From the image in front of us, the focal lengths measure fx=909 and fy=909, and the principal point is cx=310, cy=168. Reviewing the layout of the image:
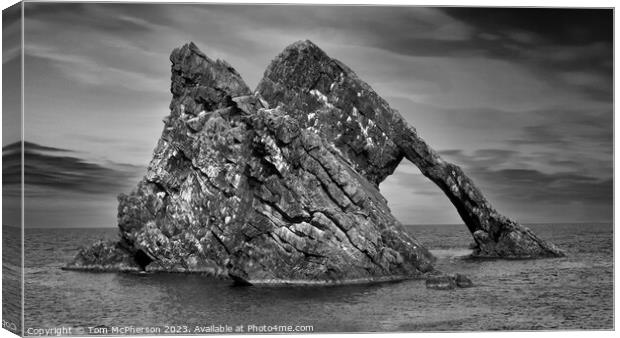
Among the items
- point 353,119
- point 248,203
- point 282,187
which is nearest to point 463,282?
point 282,187

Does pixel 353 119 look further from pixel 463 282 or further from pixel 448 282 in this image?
pixel 448 282

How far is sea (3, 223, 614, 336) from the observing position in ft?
131

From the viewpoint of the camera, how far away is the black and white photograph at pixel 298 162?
4150 centimetres

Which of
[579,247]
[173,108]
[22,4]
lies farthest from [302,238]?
[579,247]

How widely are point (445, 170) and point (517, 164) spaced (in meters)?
17.3

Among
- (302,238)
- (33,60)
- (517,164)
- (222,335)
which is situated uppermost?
(33,60)

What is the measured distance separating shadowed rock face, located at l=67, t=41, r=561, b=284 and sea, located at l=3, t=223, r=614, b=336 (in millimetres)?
2715

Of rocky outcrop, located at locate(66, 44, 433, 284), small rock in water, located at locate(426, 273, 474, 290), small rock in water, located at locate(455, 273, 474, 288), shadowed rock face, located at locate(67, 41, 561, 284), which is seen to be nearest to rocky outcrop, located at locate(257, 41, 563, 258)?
shadowed rock face, located at locate(67, 41, 561, 284)

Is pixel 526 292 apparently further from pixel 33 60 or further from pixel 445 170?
pixel 33 60

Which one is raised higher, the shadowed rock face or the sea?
the shadowed rock face

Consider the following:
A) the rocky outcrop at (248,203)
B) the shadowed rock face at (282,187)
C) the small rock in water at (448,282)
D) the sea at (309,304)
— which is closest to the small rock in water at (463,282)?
the small rock in water at (448,282)

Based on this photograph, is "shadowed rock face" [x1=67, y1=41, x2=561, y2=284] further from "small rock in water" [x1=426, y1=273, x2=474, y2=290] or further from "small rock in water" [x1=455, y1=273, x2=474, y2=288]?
"small rock in water" [x1=455, y1=273, x2=474, y2=288]

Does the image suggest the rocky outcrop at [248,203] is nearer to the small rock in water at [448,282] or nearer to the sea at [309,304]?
the sea at [309,304]

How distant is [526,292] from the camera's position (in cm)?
5047
